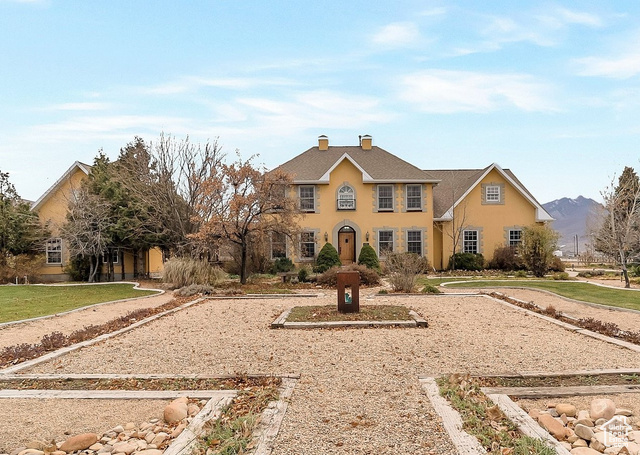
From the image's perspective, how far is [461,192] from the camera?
30.1 metres

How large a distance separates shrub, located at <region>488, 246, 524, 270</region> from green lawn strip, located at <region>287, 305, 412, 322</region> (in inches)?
700

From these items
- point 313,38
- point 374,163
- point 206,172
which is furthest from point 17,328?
point 374,163

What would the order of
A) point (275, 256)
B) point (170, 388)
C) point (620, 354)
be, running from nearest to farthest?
point (170, 388), point (620, 354), point (275, 256)

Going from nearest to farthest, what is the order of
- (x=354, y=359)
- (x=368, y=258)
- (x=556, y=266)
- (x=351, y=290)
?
1. (x=354, y=359)
2. (x=351, y=290)
3. (x=368, y=258)
4. (x=556, y=266)

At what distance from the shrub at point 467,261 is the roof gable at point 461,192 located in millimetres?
2375

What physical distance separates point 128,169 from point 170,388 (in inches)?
825

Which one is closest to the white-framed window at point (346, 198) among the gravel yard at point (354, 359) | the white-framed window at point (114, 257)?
Answer: the white-framed window at point (114, 257)

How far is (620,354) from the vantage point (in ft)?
25.4

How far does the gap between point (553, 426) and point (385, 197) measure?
24477 mm

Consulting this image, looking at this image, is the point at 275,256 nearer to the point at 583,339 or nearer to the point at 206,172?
the point at 206,172

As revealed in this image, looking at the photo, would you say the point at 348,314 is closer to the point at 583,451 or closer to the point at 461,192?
the point at 583,451

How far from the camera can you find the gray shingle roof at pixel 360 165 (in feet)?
93.8

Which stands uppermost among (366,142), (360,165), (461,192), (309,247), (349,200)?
(366,142)

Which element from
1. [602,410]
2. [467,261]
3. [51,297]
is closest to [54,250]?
[51,297]
